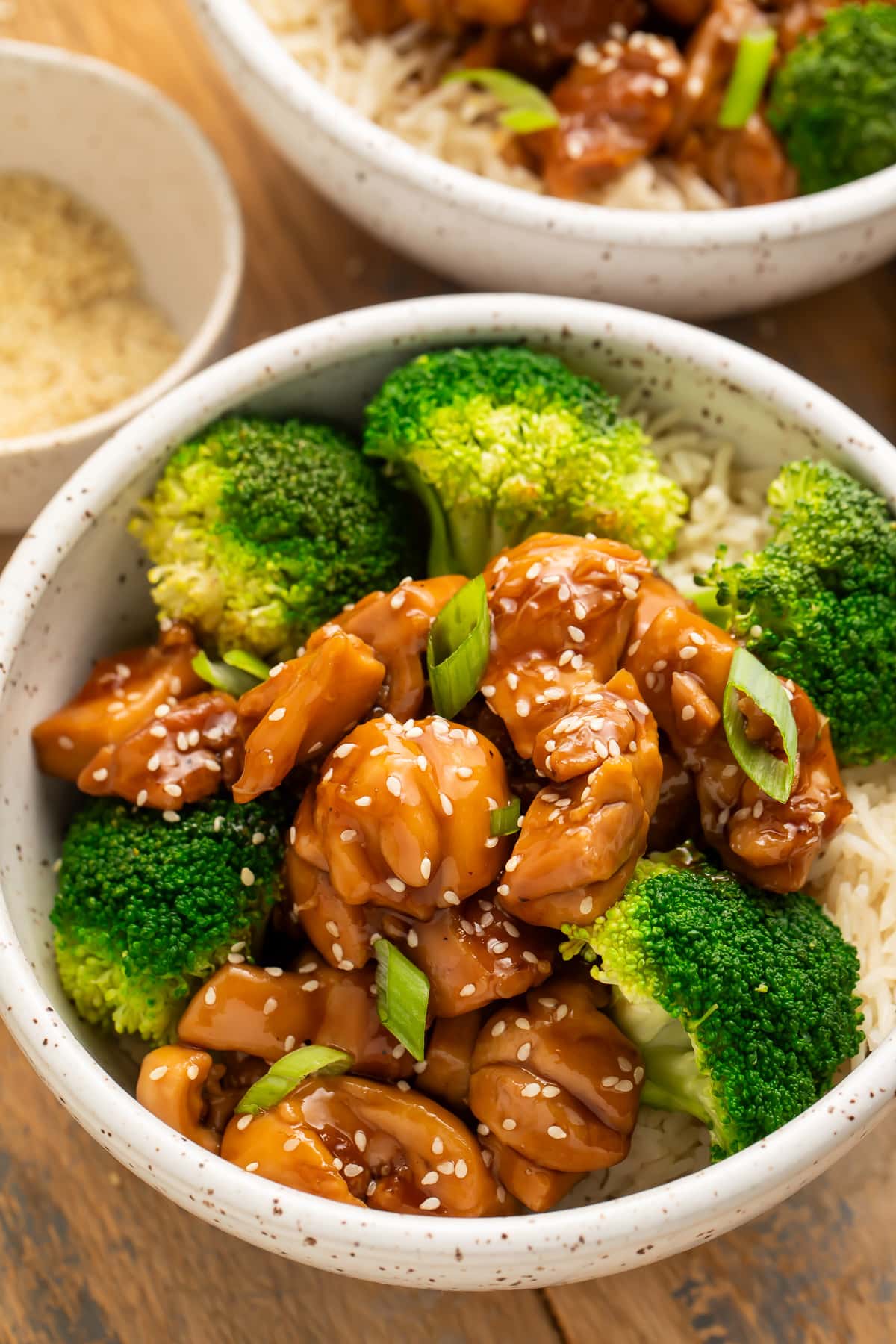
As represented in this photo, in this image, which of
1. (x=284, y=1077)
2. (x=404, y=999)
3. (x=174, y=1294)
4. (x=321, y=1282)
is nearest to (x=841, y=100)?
Result: (x=404, y=999)

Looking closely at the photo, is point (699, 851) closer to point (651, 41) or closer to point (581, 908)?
point (581, 908)

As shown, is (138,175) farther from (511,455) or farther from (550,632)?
(550,632)

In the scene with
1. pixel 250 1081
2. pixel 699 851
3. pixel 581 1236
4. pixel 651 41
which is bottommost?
pixel 250 1081

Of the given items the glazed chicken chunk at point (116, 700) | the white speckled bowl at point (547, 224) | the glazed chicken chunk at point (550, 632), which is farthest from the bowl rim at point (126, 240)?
the glazed chicken chunk at point (550, 632)

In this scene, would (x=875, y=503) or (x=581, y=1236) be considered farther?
(x=875, y=503)

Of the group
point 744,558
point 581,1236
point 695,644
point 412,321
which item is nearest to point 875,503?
point 744,558

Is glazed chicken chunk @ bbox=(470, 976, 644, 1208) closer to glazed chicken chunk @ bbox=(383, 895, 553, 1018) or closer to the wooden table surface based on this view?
glazed chicken chunk @ bbox=(383, 895, 553, 1018)

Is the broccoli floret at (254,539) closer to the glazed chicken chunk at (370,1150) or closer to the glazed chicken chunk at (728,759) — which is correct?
the glazed chicken chunk at (728,759)
